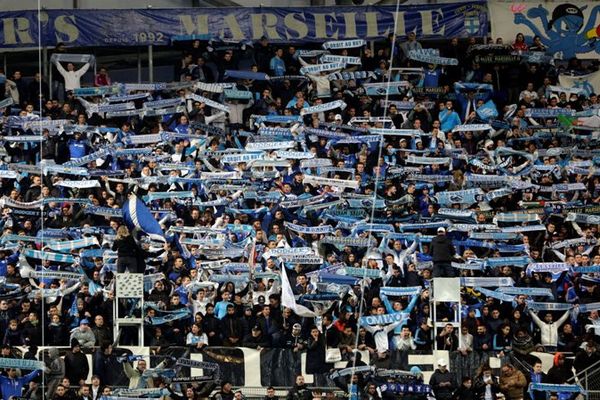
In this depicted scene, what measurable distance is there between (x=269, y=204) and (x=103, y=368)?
645cm

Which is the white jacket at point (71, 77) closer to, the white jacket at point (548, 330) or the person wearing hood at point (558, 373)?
the white jacket at point (548, 330)

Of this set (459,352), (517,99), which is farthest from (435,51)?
(459,352)

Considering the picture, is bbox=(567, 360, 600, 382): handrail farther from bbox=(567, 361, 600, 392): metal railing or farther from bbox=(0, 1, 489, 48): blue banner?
bbox=(0, 1, 489, 48): blue banner

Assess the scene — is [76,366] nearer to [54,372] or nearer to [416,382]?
[54,372]

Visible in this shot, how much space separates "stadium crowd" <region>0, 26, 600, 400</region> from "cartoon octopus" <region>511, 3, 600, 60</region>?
43.1 inches

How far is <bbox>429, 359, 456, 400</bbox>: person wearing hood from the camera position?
27.7 meters

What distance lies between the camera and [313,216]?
3334cm

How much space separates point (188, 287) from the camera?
98.3 ft

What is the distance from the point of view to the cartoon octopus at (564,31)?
40.8 m

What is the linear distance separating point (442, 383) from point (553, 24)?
49.3ft

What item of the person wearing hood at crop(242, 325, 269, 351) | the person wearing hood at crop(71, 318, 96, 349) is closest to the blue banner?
the person wearing hood at crop(242, 325, 269, 351)

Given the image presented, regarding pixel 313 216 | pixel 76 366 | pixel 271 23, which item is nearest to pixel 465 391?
pixel 76 366

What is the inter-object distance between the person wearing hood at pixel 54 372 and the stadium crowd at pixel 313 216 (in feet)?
0.10

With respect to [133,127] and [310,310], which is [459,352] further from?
[133,127]
